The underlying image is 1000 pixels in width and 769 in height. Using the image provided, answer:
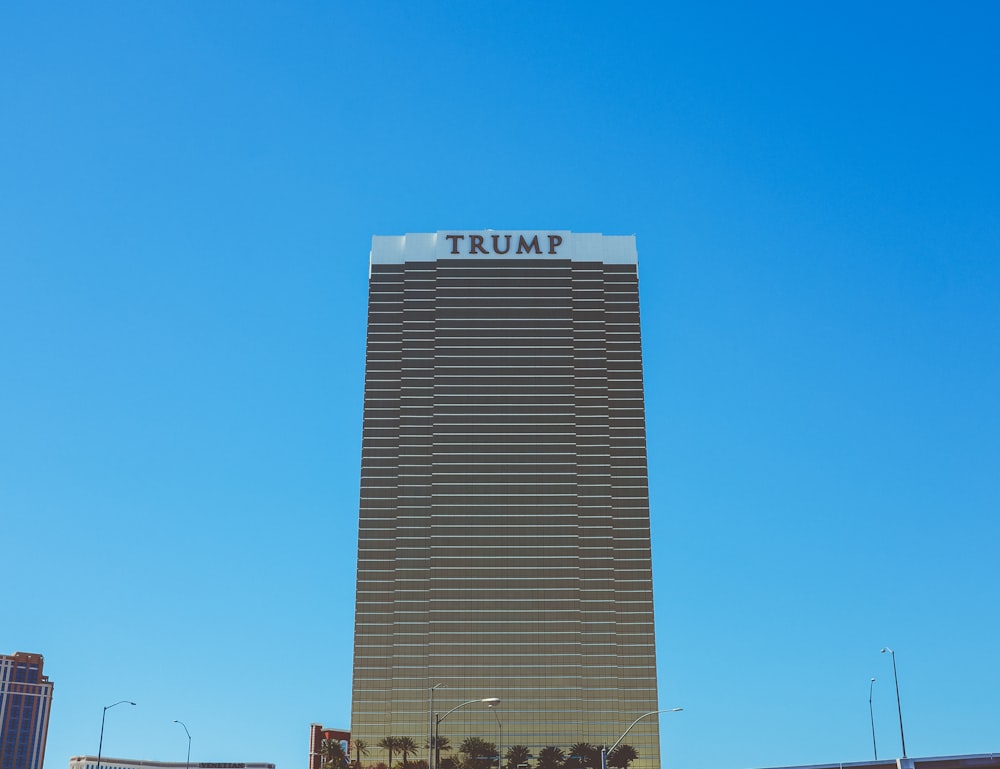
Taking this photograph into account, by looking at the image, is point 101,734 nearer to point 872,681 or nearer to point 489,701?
point 489,701

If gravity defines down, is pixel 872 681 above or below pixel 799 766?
above

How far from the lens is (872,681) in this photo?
496 ft

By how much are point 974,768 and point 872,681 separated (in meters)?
50.7

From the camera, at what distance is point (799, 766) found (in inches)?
4473

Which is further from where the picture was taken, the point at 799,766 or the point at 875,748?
the point at 875,748

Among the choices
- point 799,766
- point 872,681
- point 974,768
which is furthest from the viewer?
point 872,681

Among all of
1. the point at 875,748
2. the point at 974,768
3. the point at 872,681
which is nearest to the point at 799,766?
the point at 974,768

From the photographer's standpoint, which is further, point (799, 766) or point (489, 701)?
point (799, 766)

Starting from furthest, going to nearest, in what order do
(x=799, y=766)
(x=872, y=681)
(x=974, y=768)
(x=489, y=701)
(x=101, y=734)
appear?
(x=872, y=681) → (x=101, y=734) → (x=799, y=766) → (x=974, y=768) → (x=489, y=701)

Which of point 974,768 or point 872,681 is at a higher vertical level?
point 872,681

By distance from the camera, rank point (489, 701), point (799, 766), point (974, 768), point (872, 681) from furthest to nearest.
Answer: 1. point (872, 681)
2. point (799, 766)
3. point (974, 768)
4. point (489, 701)

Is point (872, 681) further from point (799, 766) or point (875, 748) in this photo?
point (799, 766)

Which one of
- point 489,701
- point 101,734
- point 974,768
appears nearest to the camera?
point 489,701

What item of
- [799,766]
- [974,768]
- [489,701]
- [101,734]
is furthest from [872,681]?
[101,734]
